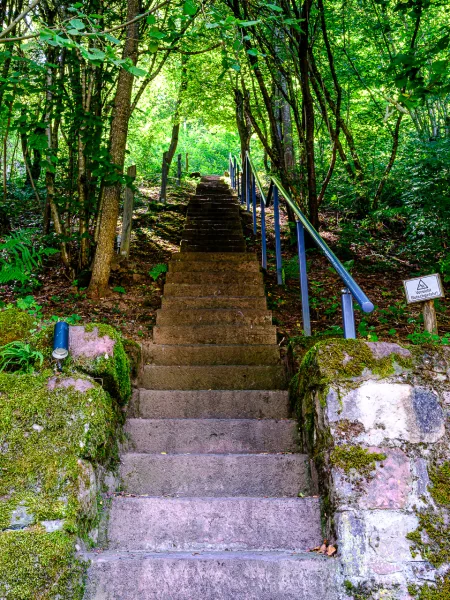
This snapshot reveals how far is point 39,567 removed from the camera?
5.90 ft

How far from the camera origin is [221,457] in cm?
257

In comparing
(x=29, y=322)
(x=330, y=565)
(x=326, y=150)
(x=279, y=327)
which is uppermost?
(x=326, y=150)

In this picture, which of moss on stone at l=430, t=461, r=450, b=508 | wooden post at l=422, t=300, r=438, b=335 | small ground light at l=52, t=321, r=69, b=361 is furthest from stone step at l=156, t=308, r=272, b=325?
moss on stone at l=430, t=461, r=450, b=508

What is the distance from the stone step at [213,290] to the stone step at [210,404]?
1.88m

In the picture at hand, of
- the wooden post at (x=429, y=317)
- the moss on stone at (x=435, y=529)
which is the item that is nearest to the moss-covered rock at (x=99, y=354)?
the moss on stone at (x=435, y=529)

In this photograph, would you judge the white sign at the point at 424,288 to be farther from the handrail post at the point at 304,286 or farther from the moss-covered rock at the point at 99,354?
the moss-covered rock at the point at 99,354

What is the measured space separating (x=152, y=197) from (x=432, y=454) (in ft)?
33.0

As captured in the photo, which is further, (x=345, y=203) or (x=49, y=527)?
(x=345, y=203)

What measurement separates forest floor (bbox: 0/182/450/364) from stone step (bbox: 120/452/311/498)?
3.46 ft

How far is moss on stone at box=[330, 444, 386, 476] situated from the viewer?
213 centimetres

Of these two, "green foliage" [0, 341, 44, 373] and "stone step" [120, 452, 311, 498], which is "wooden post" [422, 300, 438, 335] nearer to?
"stone step" [120, 452, 311, 498]

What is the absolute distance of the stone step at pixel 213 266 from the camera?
18.2 ft

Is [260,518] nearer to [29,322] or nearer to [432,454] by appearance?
[432,454]

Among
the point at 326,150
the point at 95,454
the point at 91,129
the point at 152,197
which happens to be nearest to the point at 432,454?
the point at 95,454
